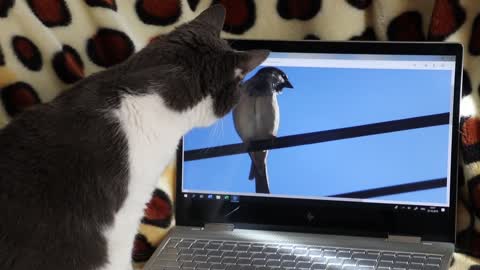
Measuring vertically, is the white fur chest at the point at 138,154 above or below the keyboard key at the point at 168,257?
above

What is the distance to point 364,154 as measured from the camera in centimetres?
121

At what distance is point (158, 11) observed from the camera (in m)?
1.26

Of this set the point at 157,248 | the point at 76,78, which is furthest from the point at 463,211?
the point at 76,78

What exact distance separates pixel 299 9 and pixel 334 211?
0.37 m

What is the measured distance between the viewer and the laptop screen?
1.17 meters

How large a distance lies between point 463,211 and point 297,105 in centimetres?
35

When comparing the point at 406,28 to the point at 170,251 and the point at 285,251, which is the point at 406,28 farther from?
the point at 170,251

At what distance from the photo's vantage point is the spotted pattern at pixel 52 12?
48.1 inches

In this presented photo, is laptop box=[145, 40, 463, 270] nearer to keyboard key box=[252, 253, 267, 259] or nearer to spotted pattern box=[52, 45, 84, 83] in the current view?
keyboard key box=[252, 253, 267, 259]

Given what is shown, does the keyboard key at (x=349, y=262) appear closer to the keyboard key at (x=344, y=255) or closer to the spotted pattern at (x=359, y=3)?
the keyboard key at (x=344, y=255)

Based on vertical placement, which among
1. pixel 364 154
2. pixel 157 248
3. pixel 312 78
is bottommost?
pixel 157 248

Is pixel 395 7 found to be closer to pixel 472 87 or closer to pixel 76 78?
pixel 472 87

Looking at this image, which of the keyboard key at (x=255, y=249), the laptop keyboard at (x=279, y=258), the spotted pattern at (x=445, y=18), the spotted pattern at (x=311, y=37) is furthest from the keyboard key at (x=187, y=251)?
the spotted pattern at (x=445, y=18)

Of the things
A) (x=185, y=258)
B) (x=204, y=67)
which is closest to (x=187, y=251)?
(x=185, y=258)
